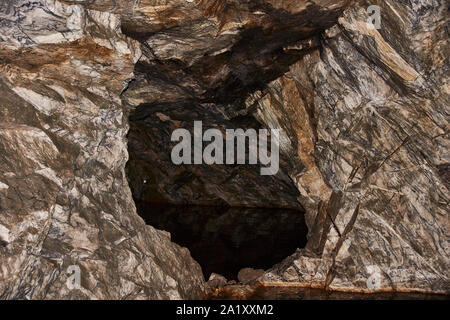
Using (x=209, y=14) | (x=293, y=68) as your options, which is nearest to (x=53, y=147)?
(x=209, y=14)

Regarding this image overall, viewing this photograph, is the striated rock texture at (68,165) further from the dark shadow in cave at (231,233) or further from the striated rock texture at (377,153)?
the striated rock texture at (377,153)

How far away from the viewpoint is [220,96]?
568 inches

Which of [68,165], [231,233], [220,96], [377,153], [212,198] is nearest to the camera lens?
[68,165]

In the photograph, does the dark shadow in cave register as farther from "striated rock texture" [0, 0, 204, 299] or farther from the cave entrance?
"striated rock texture" [0, 0, 204, 299]

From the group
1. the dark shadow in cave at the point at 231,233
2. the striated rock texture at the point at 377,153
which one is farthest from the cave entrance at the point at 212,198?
the striated rock texture at the point at 377,153

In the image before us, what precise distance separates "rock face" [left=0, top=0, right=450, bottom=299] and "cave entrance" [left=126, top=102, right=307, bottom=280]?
2.13m

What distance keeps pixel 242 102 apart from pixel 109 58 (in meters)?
6.24

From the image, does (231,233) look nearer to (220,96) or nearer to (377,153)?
(220,96)

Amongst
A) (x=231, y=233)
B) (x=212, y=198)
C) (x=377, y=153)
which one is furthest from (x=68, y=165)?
(x=212, y=198)

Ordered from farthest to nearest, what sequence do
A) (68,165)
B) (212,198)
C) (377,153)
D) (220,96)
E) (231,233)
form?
Result: (212,198)
(231,233)
(220,96)
(377,153)
(68,165)

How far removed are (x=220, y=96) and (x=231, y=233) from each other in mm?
5614

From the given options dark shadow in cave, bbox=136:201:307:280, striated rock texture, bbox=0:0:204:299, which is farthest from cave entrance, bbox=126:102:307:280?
striated rock texture, bbox=0:0:204:299

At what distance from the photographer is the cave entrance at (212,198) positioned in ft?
50.2
